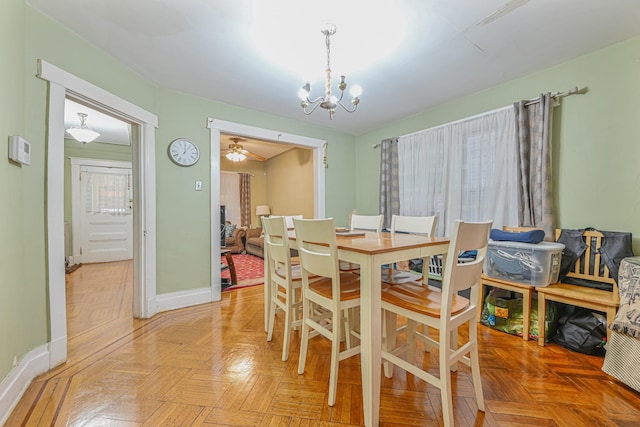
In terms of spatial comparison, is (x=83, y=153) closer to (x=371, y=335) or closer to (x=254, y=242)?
(x=254, y=242)

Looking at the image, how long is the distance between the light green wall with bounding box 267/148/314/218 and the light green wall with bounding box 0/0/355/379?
7.14 feet

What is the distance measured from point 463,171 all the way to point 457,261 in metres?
2.20

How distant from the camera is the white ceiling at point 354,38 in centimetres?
163

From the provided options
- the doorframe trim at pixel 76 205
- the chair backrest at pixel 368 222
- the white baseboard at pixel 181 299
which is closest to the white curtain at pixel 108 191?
the doorframe trim at pixel 76 205

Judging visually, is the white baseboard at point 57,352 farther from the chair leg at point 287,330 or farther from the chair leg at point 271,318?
the chair leg at point 287,330

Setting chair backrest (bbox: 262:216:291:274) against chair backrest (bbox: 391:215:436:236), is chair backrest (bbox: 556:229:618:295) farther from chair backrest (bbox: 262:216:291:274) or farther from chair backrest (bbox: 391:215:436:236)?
chair backrest (bbox: 262:216:291:274)

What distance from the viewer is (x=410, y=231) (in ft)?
7.15

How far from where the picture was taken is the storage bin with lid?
2031 mm

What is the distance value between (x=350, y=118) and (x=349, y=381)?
3.12 m

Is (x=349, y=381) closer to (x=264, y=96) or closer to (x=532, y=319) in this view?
(x=532, y=319)

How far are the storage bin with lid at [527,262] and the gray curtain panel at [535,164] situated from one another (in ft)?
1.01

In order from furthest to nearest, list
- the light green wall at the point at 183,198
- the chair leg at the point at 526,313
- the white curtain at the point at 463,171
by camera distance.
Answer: the light green wall at the point at 183,198 → the white curtain at the point at 463,171 → the chair leg at the point at 526,313

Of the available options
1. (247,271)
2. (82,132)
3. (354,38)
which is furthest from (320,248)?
(82,132)

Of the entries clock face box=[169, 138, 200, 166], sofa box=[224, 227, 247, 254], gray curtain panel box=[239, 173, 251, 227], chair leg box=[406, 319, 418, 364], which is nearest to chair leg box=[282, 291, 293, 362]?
chair leg box=[406, 319, 418, 364]
